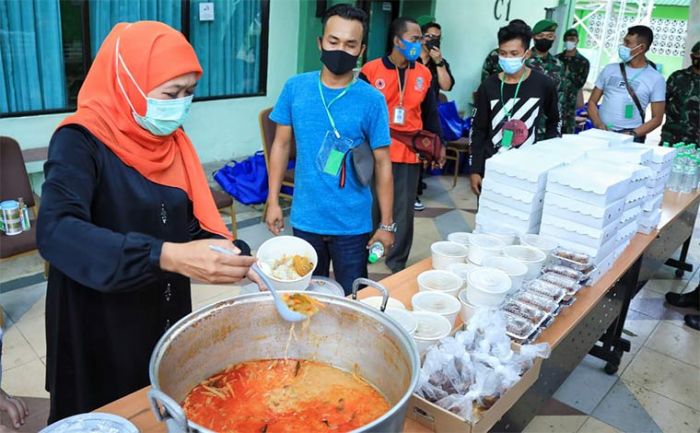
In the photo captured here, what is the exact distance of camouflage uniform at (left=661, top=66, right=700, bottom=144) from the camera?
5008 millimetres

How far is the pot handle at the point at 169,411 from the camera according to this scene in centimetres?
88

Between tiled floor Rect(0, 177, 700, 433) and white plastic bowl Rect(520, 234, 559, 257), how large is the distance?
39.9 inches

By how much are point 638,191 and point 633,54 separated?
111 inches

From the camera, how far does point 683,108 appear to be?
507cm

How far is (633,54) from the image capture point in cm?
473

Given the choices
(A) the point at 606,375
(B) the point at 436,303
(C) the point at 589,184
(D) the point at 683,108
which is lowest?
(A) the point at 606,375

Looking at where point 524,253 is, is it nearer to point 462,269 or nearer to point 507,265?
point 507,265

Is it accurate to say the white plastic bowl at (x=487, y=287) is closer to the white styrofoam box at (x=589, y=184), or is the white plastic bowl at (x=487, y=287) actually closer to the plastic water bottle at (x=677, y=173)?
the white styrofoam box at (x=589, y=184)

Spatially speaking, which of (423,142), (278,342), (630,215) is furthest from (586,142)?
(278,342)

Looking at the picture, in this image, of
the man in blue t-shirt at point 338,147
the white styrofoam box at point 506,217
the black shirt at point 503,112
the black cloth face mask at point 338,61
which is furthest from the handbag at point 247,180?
the white styrofoam box at point 506,217

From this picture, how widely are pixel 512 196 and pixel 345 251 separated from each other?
793 mm

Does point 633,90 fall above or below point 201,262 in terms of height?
above

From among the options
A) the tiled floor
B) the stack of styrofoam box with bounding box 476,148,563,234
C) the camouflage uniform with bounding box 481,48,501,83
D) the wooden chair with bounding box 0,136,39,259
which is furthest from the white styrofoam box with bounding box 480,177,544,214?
the camouflage uniform with bounding box 481,48,501,83

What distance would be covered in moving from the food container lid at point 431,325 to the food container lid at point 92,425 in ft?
2.68
